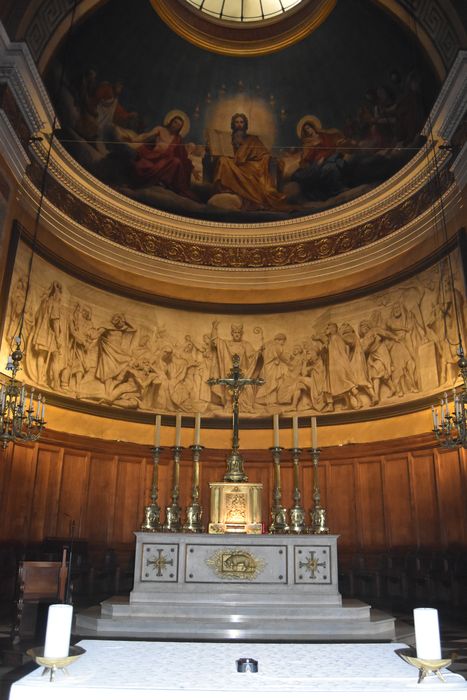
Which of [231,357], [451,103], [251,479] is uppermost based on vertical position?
[451,103]

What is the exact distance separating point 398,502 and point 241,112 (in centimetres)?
1110

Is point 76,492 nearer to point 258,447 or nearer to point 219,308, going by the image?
point 258,447

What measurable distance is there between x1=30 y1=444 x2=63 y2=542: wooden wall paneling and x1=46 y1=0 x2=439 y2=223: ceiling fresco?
7.07 meters

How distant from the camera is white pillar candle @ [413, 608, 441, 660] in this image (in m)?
2.71

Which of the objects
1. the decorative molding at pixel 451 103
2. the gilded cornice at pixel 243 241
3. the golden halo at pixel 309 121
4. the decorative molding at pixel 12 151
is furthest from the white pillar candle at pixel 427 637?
the golden halo at pixel 309 121

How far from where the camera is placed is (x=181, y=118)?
1589 centimetres

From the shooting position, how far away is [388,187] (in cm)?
1422

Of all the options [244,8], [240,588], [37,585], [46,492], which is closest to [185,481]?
[46,492]

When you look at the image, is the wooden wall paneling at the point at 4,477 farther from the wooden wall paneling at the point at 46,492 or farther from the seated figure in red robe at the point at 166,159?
the seated figure in red robe at the point at 166,159

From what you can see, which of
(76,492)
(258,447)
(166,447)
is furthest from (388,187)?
(76,492)

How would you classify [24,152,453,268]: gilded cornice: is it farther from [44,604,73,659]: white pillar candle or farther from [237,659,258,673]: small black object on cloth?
[237,659,258,673]: small black object on cloth

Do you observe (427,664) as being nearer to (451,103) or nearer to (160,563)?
(160,563)

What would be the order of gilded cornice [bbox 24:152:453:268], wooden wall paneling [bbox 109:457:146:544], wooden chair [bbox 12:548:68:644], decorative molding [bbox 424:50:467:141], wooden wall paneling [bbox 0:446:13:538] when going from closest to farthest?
wooden chair [bbox 12:548:68:644] → decorative molding [bbox 424:50:467:141] → wooden wall paneling [bbox 0:446:13:538] → wooden wall paneling [bbox 109:457:146:544] → gilded cornice [bbox 24:152:453:268]

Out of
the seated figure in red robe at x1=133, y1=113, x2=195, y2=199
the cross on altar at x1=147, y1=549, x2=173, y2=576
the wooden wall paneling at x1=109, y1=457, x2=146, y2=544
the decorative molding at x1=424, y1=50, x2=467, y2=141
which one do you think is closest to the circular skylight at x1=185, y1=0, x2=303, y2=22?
the seated figure in red robe at x1=133, y1=113, x2=195, y2=199
